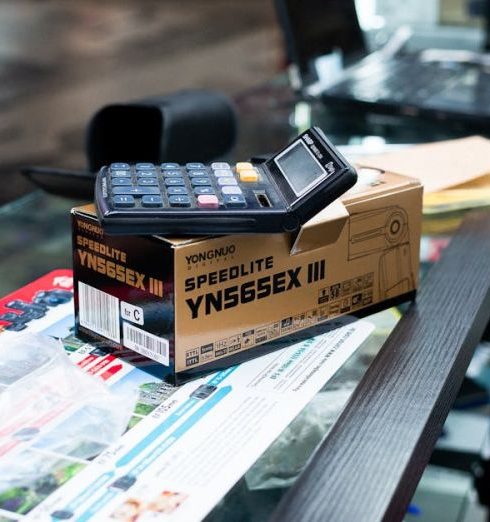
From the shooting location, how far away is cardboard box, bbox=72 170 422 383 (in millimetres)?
622

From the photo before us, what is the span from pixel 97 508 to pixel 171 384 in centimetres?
14

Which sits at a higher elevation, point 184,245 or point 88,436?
point 184,245

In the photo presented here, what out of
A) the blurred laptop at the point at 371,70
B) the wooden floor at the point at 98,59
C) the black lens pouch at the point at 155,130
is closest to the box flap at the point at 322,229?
the black lens pouch at the point at 155,130

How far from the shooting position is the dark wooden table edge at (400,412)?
525mm

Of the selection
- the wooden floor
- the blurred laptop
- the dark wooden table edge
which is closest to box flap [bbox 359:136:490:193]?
the dark wooden table edge

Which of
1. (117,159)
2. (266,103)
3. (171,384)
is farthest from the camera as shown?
(266,103)

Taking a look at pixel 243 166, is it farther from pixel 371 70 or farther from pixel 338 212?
pixel 371 70

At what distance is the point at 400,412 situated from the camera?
2.02 feet

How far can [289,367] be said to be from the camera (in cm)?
67

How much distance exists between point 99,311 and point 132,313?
1.7 inches

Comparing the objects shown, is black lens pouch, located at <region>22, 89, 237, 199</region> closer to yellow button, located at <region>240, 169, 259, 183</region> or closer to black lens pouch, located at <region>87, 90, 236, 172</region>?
black lens pouch, located at <region>87, 90, 236, 172</region>

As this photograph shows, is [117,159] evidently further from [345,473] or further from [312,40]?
[345,473]

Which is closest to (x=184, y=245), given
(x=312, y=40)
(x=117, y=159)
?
(x=117, y=159)

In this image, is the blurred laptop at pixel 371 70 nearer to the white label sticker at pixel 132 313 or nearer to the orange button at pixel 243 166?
the orange button at pixel 243 166
